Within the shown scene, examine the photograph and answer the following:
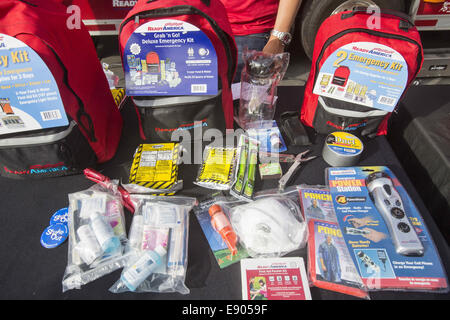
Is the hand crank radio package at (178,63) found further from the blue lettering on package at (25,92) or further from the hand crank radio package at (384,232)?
the hand crank radio package at (384,232)

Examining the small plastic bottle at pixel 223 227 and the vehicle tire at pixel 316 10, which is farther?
the vehicle tire at pixel 316 10

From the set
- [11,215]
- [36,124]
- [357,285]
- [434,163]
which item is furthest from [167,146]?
[434,163]

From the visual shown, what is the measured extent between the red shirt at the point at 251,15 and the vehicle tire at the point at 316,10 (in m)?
0.73

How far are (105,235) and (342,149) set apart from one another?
743 mm

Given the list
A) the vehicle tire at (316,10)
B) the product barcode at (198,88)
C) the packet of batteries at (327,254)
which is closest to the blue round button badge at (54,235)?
the product barcode at (198,88)

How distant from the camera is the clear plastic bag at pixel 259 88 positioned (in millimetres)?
1010

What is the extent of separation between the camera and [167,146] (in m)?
0.91

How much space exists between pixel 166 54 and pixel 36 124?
408 mm

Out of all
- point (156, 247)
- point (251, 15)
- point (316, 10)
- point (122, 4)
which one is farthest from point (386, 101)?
→ point (122, 4)

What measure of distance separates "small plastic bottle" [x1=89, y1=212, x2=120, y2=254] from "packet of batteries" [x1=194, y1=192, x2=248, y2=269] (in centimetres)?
23

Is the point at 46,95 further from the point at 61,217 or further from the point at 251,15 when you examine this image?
the point at 251,15
